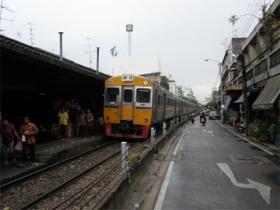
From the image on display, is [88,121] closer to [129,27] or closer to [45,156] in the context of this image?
[45,156]

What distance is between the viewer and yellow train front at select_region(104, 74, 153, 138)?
55.5ft

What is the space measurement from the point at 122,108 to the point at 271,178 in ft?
30.8

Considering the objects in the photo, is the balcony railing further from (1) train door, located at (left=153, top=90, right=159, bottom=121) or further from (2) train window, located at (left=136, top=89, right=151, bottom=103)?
(2) train window, located at (left=136, top=89, right=151, bottom=103)

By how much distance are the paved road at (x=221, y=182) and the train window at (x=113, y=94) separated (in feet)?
17.1

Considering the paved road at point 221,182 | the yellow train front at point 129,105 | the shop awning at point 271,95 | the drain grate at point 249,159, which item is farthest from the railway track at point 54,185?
the shop awning at point 271,95

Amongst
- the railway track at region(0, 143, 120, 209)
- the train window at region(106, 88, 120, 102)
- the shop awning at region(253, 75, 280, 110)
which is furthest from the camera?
the train window at region(106, 88, 120, 102)

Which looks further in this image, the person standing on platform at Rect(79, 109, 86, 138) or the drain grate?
the person standing on platform at Rect(79, 109, 86, 138)

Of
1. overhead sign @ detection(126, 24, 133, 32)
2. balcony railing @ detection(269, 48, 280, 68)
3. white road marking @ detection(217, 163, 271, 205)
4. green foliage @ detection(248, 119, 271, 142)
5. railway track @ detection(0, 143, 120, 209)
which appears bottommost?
railway track @ detection(0, 143, 120, 209)

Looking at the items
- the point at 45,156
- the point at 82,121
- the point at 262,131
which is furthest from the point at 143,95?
the point at 262,131

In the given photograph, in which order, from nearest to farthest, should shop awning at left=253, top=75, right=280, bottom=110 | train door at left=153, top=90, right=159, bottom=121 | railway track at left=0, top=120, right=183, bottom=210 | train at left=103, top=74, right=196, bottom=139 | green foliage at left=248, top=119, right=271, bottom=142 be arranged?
1. railway track at left=0, top=120, right=183, bottom=210
2. shop awning at left=253, top=75, right=280, bottom=110
3. train at left=103, top=74, right=196, bottom=139
4. train door at left=153, top=90, right=159, bottom=121
5. green foliage at left=248, top=119, right=271, bottom=142

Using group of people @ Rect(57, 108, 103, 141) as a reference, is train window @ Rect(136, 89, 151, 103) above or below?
above

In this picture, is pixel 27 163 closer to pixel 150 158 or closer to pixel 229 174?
pixel 150 158

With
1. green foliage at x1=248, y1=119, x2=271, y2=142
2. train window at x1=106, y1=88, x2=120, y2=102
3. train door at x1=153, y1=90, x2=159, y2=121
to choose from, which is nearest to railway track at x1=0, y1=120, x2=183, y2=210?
train window at x1=106, y1=88, x2=120, y2=102

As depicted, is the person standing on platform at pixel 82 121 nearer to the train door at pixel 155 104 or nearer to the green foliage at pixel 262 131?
the train door at pixel 155 104
